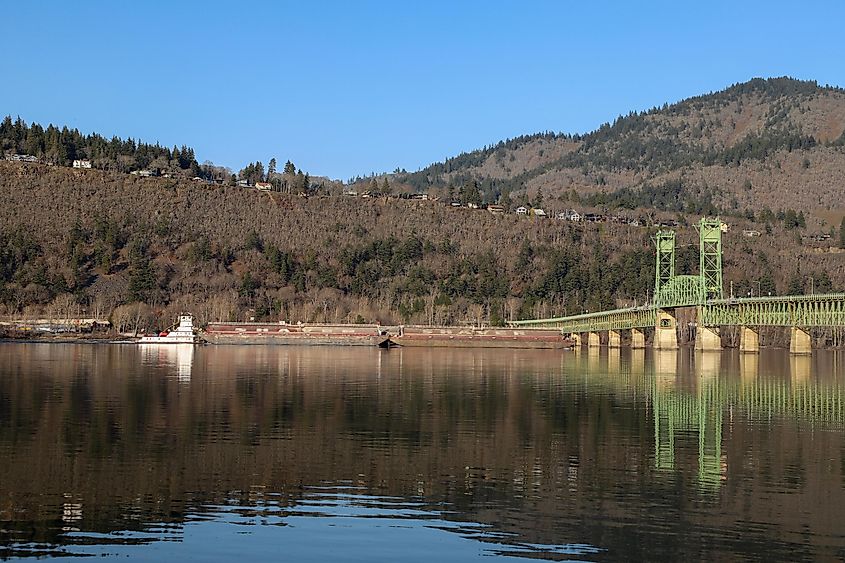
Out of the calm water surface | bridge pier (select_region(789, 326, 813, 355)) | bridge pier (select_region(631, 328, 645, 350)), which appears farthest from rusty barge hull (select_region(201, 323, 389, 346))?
the calm water surface

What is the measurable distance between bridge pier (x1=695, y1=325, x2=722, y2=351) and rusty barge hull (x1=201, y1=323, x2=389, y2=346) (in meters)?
39.0

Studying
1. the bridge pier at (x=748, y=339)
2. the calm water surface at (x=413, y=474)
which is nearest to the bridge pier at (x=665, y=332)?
the bridge pier at (x=748, y=339)

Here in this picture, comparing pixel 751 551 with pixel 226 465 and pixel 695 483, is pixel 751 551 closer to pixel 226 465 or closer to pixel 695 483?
A: pixel 695 483

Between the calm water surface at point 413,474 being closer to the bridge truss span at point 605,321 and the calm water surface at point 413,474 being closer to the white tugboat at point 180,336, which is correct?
the white tugboat at point 180,336

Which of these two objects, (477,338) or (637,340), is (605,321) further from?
(477,338)

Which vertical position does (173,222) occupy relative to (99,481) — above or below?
above

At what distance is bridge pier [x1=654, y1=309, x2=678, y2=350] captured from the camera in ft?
475

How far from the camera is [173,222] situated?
199625mm

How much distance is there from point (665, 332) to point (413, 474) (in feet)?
393

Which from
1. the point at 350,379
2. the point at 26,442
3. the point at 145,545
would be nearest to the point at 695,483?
the point at 145,545

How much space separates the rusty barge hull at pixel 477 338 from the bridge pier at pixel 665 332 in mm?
12559

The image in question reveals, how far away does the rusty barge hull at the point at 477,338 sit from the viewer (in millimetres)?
146750

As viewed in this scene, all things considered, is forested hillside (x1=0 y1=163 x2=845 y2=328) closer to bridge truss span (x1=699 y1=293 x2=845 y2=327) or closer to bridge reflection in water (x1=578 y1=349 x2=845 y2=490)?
bridge truss span (x1=699 y1=293 x2=845 y2=327)

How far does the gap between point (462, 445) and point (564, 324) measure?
134 meters
